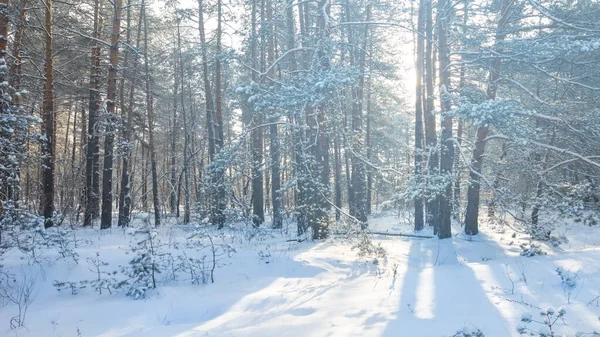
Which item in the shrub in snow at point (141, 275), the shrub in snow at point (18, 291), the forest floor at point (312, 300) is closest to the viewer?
the forest floor at point (312, 300)

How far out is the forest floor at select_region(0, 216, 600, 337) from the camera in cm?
448

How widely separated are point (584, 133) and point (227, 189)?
375 inches

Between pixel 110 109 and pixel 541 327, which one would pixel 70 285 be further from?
pixel 110 109

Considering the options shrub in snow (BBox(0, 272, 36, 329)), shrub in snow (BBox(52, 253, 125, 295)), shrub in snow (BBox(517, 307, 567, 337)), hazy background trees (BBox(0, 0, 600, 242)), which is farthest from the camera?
hazy background trees (BBox(0, 0, 600, 242))

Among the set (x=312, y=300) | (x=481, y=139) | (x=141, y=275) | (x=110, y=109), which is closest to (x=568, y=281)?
(x=312, y=300)

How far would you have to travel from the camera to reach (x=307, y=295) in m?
5.97

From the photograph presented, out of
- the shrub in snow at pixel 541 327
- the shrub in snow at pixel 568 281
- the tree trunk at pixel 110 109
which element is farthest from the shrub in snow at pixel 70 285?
the shrub in snow at pixel 568 281

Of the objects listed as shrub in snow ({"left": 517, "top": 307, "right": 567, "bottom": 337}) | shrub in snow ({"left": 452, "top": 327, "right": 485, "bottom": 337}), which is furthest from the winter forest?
shrub in snow ({"left": 452, "top": 327, "right": 485, "bottom": 337})

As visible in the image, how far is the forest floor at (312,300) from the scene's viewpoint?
14.7ft

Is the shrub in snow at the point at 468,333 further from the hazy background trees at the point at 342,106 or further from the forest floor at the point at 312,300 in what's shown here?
the hazy background trees at the point at 342,106

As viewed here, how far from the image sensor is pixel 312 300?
5.68 m

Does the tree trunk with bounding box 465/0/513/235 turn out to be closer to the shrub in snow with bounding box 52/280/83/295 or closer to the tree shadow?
the tree shadow

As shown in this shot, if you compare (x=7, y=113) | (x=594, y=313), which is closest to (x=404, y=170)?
(x=594, y=313)

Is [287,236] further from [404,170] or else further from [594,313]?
[594,313]
